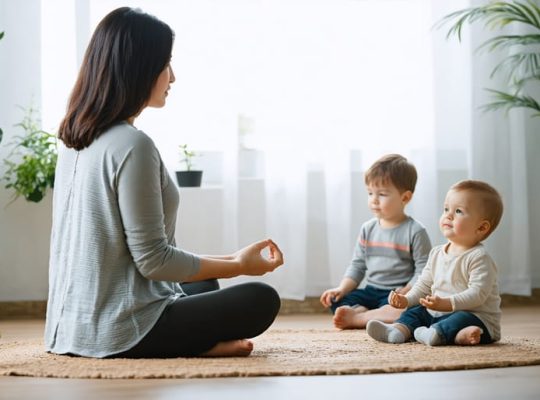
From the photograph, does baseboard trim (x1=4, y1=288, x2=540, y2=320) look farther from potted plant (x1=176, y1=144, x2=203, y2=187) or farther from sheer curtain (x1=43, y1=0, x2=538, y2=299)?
potted plant (x1=176, y1=144, x2=203, y2=187)

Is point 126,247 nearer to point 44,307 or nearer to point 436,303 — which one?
point 436,303

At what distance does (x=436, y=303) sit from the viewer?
2.40m

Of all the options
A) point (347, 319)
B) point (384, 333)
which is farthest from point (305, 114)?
point (384, 333)

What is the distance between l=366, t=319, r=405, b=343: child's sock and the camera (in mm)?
2525

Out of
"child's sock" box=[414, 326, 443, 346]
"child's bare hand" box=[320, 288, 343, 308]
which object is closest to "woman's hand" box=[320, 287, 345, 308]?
"child's bare hand" box=[320, 288, 343, 308]

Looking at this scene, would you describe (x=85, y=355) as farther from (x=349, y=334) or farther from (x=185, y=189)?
(x=185, y=189)

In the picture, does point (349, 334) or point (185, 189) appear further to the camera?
point (185, 189)

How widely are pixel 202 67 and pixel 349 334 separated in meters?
1.41

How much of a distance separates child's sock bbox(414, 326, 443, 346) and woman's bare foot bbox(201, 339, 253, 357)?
20.3 inches

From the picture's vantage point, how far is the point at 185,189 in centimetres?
373

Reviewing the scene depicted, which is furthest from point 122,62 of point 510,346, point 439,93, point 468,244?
point 439,93

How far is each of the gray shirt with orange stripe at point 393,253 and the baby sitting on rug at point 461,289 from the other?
1.95 feet

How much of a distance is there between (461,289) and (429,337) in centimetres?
17

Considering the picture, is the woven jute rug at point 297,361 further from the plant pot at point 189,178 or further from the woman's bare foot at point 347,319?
the plant pot at point 189,178
